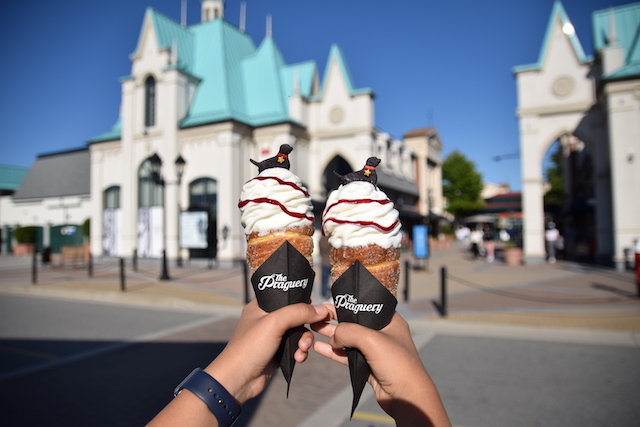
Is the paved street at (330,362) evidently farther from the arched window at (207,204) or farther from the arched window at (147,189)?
the arched window at (147,189)

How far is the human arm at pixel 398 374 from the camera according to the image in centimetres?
135

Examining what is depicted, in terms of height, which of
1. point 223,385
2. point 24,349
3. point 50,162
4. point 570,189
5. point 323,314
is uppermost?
point 50,162

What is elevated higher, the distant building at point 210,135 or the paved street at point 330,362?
the distant building at point 210,135

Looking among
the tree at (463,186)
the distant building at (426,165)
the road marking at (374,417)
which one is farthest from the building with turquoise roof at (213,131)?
the tree at (463,186)

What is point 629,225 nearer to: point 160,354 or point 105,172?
point 160,354

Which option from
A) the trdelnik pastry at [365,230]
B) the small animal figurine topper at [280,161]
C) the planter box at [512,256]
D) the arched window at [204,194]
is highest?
the arched window at [204,194]

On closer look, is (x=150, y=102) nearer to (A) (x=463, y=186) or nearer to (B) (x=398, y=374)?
(B) (x=398, y=374)

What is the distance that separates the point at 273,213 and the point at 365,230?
41 cm

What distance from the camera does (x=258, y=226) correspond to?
5.90 feet

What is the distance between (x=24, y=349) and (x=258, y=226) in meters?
8.38

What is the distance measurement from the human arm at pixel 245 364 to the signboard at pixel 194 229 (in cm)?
2227

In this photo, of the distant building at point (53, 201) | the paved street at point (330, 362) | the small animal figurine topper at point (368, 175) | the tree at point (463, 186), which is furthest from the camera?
the tree at point (463, 186)

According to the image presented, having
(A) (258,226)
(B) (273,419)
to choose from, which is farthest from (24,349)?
(A) (258,226)

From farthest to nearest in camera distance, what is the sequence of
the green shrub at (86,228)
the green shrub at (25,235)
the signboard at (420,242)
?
1. the green shrub at (25,235)
2. the green shrub at (86,228)
3. the signboard at (420,242)
